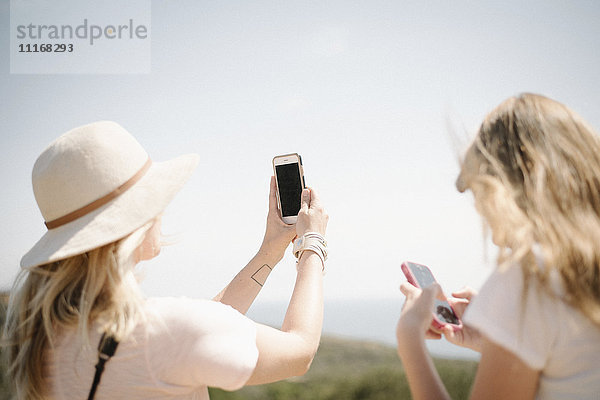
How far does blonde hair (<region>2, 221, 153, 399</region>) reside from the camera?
1743mm

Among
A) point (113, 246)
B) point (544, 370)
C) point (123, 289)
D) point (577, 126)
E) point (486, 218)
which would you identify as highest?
point (577, 126)

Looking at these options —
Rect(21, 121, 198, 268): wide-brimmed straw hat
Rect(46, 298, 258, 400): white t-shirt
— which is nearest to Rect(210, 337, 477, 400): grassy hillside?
Rect(46, 298, 258, 400): white t-shirt

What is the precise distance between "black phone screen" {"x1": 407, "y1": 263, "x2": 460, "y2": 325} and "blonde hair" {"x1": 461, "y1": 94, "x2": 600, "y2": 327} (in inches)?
26.1

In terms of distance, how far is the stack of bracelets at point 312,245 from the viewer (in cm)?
245

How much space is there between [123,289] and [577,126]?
1.88m

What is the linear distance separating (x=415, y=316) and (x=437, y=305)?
1.10 feet

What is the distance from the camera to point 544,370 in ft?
4.89

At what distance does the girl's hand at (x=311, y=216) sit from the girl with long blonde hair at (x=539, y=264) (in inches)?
43.3

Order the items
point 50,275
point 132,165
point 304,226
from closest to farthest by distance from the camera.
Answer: point 50,275, point 132,165, point 304,226

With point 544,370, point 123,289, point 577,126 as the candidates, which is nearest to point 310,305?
point 123,289

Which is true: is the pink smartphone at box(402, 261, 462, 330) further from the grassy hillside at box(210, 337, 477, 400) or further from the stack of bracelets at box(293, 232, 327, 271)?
the grassy hillside at box(210, 337, 477, 400)

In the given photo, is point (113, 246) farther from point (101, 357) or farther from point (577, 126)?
point (577, 126)

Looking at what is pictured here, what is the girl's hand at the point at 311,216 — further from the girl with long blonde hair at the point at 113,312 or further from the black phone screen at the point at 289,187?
the girl with long blonde hair at the point at 113,312

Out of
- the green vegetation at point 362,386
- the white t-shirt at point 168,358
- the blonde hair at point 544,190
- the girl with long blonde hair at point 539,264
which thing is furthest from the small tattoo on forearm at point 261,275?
the green vegetation at point 362,386
